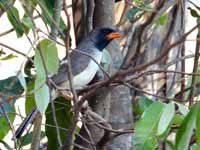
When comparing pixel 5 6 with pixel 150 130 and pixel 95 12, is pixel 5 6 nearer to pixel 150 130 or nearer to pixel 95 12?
pixel 95 12

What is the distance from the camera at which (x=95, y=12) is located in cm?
322

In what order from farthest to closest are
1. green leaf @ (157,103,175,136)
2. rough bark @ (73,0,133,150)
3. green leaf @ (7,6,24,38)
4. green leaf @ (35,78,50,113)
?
rough bark @ (73,0,133,150)
green leaf @ (7,6,24,38)
green leaf @ (35,78,50,113)
green leaf @ (157,103,175,136)

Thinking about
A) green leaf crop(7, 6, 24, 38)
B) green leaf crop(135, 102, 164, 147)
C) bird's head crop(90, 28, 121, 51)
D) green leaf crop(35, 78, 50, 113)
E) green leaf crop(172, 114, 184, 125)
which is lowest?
green leaf crop(172, 114, 184, 125)

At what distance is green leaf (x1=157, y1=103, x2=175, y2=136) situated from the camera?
6.45ft

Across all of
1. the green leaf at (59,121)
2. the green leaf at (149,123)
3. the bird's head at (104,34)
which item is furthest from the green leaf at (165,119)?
the bird's head at (104,34)

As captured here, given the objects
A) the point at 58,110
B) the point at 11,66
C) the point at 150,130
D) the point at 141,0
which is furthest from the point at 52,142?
the point at 150,130

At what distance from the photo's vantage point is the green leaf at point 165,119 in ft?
6.45

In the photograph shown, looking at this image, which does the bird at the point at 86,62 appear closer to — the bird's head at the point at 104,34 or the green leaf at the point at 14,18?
the bird's head at the point at 104,34

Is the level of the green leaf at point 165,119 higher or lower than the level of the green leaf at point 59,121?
higher

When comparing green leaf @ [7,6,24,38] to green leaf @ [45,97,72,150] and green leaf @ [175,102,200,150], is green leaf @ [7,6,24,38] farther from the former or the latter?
green leaf @ [175,102,200,150]

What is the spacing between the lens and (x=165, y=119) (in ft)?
6.57

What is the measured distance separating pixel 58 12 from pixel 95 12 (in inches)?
19.0

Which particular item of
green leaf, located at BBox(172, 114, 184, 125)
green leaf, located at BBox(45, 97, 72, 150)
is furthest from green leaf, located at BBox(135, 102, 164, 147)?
green leaf, located at BBox(45, 97, 72, 150)

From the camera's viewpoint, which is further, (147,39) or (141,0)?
(147,39)
